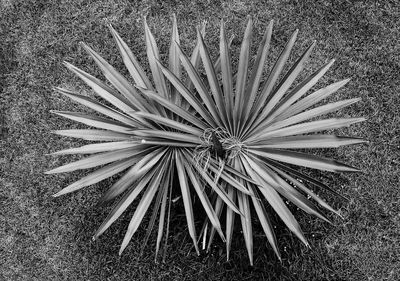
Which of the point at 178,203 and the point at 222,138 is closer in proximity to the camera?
the point at 222,138

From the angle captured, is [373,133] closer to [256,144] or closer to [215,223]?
[256,144]

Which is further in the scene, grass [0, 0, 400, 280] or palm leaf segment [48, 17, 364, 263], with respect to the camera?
grass [0, 0, 400, 280]

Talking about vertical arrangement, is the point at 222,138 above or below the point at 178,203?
above

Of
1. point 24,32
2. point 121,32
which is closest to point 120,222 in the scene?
point 121,32

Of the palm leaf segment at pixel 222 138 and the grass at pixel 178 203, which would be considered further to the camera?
the grass at pixel 178 203
